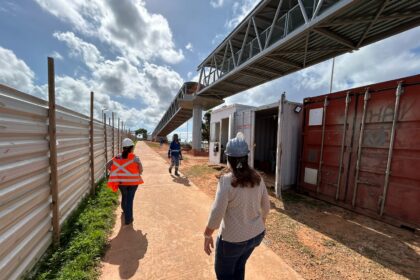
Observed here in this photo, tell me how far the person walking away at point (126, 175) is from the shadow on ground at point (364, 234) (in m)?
3.68

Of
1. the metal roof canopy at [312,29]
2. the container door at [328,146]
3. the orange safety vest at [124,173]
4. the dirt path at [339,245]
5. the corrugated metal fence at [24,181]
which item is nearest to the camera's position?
the corrugated metal fence at [24,181]

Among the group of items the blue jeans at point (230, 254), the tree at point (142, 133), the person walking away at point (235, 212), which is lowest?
the tree at point (142, 133)

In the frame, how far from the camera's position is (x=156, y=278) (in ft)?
8.00

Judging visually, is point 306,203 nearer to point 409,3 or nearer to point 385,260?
point 385,260

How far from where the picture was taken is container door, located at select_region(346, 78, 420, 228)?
12.9 ft

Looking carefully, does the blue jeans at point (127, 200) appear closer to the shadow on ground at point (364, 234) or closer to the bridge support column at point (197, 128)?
the shadow on ground at point (364, 234)

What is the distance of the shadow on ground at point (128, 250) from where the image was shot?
2.59 metres

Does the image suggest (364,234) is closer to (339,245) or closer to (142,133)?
(339,245)

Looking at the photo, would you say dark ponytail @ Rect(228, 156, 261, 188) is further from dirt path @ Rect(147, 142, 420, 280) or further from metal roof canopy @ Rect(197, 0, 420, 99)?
metal roof canopy @ Rect(197, 0, 420, 99)

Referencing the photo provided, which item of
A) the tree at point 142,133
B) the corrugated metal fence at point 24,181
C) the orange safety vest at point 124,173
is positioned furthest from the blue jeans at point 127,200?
the tree at point 142,133

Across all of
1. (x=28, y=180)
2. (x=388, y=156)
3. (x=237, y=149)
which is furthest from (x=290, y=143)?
(x=28, y=180)

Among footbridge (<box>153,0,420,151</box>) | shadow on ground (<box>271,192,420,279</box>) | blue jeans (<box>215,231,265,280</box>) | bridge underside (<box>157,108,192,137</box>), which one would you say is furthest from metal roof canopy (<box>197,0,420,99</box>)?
bridge underside (<box>157,108,192,137</box>)

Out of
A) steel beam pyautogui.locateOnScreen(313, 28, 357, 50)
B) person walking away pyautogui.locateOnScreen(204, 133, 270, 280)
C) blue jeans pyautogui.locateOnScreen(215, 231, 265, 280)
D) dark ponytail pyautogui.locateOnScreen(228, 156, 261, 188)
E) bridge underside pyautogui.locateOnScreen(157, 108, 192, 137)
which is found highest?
steel beam pyautogui.locateOnScreen(313, 28, 357, 50)

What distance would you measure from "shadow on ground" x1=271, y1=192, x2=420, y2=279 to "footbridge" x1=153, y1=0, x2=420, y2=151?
5.92 metres
